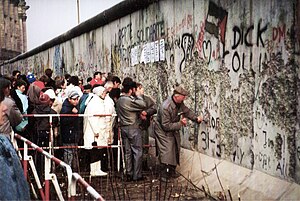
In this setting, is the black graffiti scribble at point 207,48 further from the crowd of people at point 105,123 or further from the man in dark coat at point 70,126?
the man in dark coat at point 70,126

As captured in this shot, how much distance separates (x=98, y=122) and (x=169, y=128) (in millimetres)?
1661

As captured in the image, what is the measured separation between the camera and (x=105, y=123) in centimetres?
1116

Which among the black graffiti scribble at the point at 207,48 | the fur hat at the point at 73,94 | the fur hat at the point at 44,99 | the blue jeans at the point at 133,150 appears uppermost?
the black graffiti scribble at the point at 207,48

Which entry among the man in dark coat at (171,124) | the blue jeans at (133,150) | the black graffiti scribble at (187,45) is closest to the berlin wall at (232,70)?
the black graffiti scribble at (187,45)

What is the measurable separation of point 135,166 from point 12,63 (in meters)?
42.5

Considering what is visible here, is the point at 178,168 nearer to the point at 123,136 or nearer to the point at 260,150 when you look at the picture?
the point at 123,136

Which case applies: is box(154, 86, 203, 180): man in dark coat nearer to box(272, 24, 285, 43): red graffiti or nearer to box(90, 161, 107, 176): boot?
box(90, 161, 107, 176): boot

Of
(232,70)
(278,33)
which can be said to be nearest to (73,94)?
(232,70)

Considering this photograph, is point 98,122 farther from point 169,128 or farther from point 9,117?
point 9,117

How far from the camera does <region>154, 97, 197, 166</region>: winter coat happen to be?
10.1 m

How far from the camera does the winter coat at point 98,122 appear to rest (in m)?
11.0

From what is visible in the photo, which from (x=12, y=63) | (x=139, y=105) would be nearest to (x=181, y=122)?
(x=139, y=105)

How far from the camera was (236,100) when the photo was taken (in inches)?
359

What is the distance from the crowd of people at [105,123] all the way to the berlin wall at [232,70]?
654 millimetres
